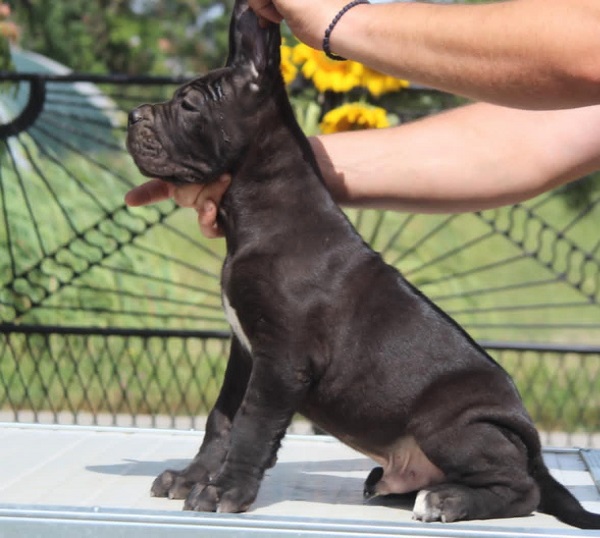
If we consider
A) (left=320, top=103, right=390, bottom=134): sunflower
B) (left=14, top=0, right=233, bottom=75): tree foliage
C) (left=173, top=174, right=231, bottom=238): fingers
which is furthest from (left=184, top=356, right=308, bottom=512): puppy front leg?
(left=14, top=0, right=233, bottom=75): tree foliage

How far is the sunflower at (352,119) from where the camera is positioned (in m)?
4.89

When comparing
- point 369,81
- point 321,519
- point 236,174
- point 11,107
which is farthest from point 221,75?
point 11,107

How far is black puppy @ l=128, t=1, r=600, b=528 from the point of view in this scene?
2498 millimetres

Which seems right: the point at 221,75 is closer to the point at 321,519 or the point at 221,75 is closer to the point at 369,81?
the point at 321,519

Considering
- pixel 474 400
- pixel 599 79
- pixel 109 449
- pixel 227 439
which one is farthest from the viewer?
pixel 109 449

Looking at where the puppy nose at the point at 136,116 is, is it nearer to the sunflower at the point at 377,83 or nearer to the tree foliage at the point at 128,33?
the sunflower at the point at 377,83

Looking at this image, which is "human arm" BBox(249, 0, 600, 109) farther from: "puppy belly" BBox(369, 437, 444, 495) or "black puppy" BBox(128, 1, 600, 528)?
"puppy belly" BBox(369, 437, 444, 495)

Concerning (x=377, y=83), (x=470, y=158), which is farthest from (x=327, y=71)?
(x=470, y=158)

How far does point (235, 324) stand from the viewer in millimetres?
2631

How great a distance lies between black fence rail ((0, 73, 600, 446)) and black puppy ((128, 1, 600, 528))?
96.5 inches

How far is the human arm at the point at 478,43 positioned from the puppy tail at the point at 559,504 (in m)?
0.80

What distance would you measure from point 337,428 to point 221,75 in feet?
2.66

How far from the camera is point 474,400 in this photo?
8.35 feet

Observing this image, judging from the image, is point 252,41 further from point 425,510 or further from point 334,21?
point 425,510
